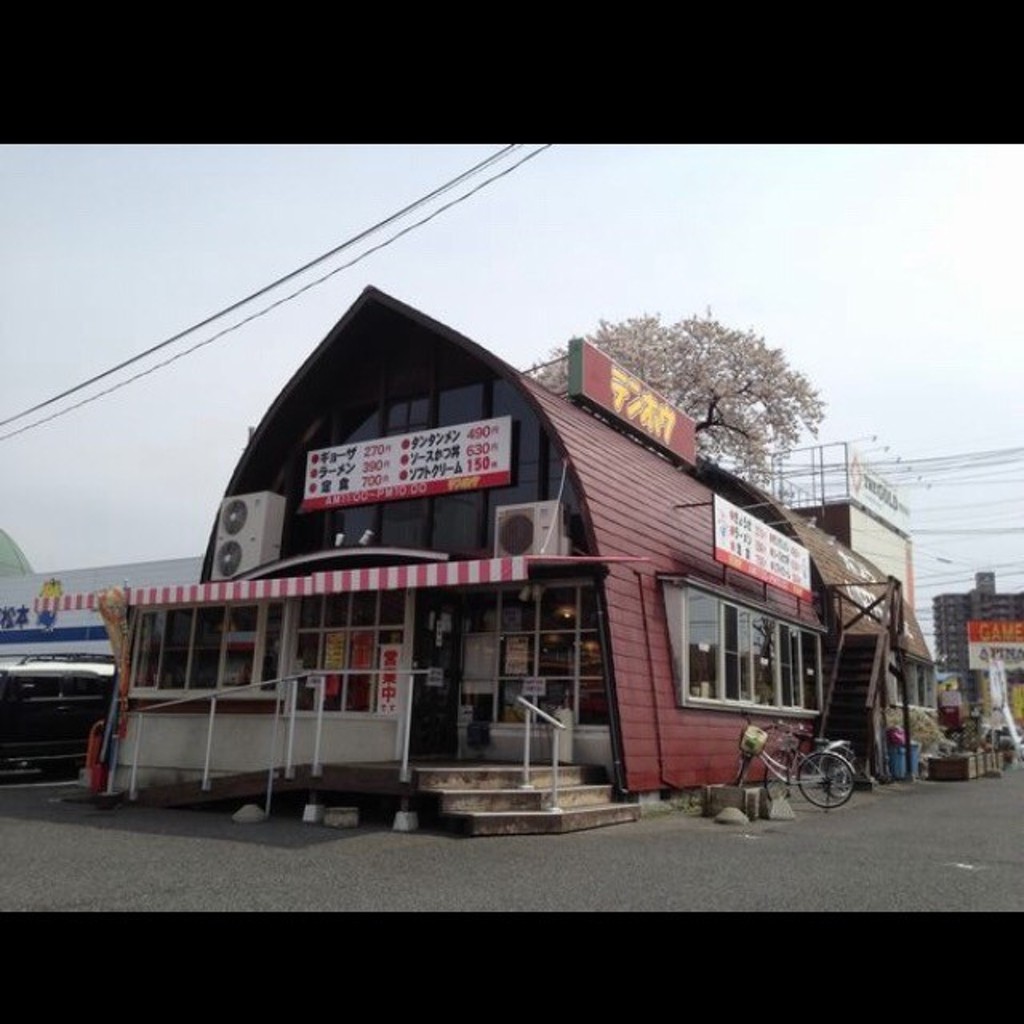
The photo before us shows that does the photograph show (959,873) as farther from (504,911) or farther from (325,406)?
(325,406)

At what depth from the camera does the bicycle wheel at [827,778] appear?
12148 millimetres

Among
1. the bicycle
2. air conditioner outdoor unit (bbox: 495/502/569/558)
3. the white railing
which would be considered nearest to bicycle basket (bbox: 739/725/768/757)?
the bicycle

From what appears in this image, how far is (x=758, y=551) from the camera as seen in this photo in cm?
1416

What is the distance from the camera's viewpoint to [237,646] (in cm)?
1384

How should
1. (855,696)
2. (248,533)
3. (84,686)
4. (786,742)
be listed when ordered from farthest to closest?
(855,696)
(84,686)
(248,533)
(786,742)

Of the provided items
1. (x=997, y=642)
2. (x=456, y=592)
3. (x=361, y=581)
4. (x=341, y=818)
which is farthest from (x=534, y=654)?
(x=997, y=642)

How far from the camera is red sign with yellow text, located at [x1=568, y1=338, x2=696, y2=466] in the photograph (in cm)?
1427

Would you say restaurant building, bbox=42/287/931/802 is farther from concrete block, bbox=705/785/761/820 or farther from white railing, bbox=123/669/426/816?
concrete block, bbox=705/785/761/820

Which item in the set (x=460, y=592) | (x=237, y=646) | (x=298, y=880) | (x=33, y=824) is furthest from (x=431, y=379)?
(x=298, y=880)

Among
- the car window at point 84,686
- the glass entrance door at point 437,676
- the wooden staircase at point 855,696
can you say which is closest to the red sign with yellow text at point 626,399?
the glass entrance door at point 437,676

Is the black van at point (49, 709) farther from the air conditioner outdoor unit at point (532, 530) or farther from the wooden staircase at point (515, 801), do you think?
the wooden staircase at point (515, 801)

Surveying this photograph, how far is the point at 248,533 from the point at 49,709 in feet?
16.8

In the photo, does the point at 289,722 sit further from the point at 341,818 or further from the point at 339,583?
the point at 341,818

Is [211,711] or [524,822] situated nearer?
[524,822]
